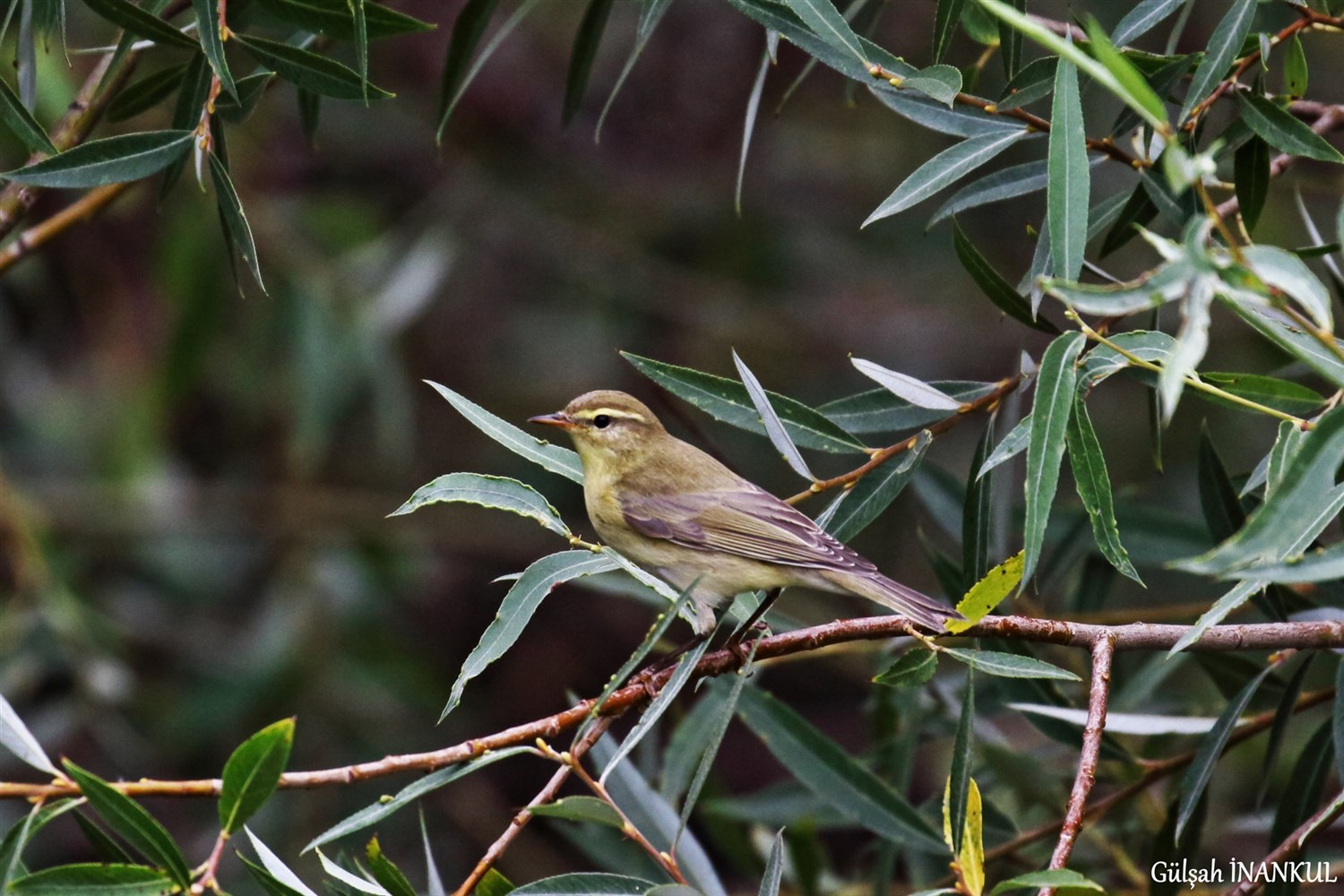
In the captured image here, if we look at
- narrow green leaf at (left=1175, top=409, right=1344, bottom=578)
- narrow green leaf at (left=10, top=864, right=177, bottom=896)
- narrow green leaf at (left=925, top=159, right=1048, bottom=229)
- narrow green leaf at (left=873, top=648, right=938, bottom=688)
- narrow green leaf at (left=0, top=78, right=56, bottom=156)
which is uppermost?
narrow green leaf at (left=0, top=78, right=56, bottom=156)

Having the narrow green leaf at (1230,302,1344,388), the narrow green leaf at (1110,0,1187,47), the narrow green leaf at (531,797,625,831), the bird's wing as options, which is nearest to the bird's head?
the bird's wing

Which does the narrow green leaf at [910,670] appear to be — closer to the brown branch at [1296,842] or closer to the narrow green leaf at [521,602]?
the narrow green leaf at [521,602]

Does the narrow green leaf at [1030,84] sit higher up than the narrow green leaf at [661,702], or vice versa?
the narrow green leaf at [1030,84]

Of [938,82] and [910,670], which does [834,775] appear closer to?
[910,670]

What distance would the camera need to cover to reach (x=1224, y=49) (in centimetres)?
233

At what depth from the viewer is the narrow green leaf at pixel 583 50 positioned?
9.95 feet

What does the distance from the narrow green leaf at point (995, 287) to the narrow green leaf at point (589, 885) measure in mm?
1223

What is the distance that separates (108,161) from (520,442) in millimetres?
899

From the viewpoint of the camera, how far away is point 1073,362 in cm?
197

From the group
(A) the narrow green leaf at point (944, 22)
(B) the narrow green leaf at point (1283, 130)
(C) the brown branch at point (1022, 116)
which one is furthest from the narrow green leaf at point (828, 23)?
(B) the narrow green leaf at point (1283, 130)

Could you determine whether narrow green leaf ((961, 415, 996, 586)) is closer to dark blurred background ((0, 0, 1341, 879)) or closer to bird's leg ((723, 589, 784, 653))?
bird's leg ((723, 589, 784, 653))

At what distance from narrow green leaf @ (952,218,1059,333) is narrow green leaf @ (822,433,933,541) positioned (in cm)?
30

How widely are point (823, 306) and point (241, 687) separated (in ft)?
12.7

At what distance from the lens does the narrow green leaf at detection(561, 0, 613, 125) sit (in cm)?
303
